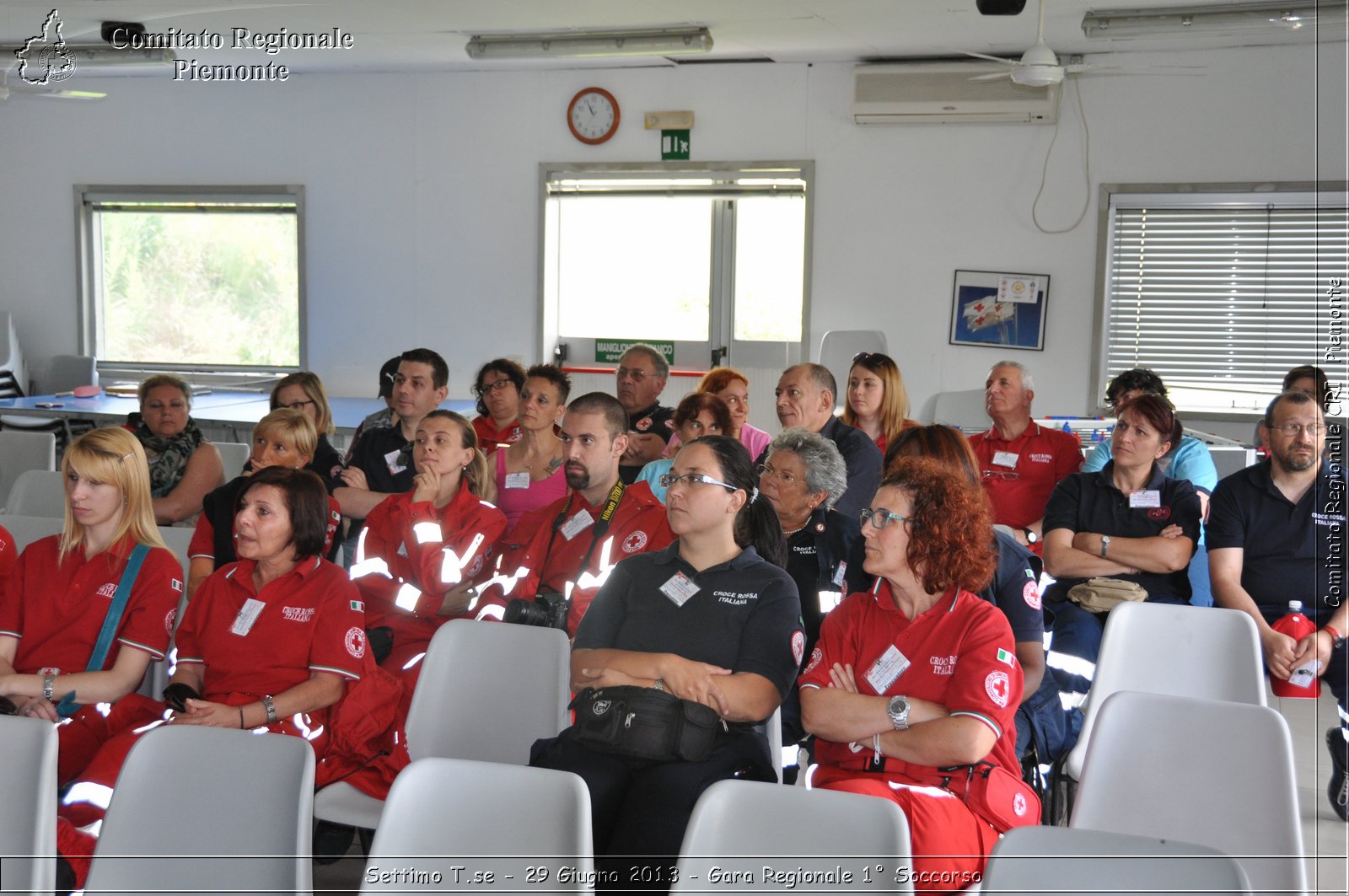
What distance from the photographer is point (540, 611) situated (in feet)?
10.00

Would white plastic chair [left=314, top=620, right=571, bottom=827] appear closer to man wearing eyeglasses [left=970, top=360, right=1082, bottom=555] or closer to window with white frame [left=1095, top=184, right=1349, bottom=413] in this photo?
man wearing eyeglasses [left=970, top=360, right=1082, bottom=555]

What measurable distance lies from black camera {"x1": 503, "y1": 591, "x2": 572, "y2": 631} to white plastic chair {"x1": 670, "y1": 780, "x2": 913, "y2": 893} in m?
1.27

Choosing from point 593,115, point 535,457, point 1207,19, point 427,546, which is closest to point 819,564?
point 427,546

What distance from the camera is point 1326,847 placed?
337cm

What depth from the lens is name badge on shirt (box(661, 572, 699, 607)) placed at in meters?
2.64

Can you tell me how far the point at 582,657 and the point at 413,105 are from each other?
7.05 meters

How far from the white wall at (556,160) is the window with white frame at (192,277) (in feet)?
0.58

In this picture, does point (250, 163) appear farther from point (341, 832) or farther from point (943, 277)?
point (341, 832)

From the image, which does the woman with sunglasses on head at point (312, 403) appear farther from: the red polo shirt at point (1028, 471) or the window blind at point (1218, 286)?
the window blind at point (1218, 286)

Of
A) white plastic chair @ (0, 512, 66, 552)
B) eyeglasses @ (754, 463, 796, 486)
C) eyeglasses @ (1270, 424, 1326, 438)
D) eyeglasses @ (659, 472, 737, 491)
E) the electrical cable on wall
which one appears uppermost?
the electrical cable on wall

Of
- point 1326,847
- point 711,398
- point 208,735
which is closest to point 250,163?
point 711,398

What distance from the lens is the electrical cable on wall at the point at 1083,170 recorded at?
7.37m

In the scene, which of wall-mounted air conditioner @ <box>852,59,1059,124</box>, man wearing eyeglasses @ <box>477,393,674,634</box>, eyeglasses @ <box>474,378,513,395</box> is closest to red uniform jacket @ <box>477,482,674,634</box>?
man wearing eyeglasses @ <box>477,393,674,634</box>

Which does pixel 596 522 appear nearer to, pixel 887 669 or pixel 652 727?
pixel 652 727
